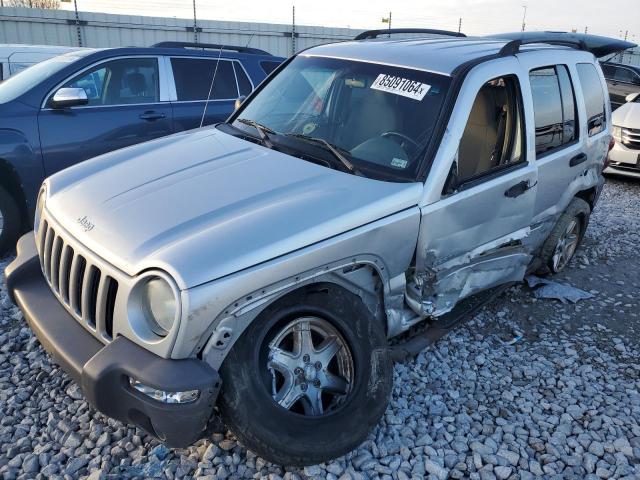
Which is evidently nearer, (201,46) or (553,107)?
(553,107)

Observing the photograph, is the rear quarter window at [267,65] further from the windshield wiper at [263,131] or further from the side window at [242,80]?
the windshield wiper at [263,131]

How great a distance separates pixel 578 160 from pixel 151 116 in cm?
400

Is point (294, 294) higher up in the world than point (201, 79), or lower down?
lower down

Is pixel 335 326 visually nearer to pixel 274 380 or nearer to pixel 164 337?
pixel 274 380

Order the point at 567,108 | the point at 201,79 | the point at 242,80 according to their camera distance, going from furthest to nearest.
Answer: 1. the point at 242,80
2. the point at 201,79
3. the point at 567,108

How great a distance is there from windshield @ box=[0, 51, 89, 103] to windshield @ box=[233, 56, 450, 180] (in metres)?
2.33

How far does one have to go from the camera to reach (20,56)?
943 centimetres

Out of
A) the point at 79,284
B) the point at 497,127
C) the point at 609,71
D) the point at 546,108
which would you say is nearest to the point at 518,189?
the point at 497,127

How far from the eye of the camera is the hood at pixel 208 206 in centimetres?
234

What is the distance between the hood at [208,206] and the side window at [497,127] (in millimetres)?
837

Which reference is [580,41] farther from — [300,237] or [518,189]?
[300,237]

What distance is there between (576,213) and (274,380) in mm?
3376

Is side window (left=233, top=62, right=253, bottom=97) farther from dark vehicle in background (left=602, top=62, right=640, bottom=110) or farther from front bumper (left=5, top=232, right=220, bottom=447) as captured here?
dark vehicle in background (left=602, top=62, right=640, bottom=110)

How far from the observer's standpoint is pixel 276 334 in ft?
8.37
